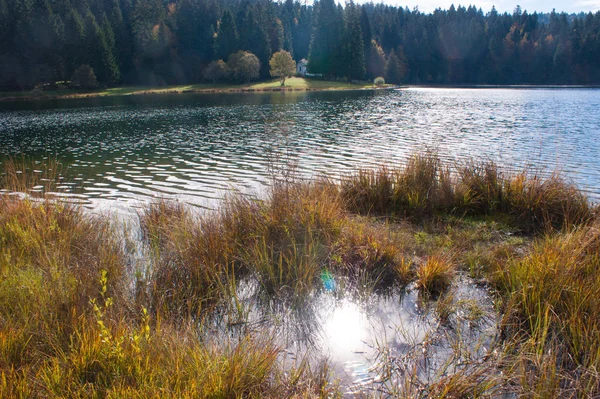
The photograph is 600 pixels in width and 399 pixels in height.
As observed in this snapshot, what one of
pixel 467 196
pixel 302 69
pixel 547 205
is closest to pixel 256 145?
pixel 467 196

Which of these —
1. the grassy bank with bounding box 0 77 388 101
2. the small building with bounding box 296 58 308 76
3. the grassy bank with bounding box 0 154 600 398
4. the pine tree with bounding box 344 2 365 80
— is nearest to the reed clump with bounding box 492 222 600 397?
the grassy bank with bounding box 0 154 600 398

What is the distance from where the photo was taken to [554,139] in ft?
62.5

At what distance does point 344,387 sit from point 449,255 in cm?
262

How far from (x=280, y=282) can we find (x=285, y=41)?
10406 cm

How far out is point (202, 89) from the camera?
246 ft

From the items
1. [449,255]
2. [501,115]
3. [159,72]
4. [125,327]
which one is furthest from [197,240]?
[159,72]

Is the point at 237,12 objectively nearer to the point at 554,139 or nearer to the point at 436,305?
the point at 554,139

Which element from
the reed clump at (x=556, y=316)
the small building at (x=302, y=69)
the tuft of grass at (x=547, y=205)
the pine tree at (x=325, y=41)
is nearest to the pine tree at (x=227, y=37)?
the small building at (x=302, y=69)

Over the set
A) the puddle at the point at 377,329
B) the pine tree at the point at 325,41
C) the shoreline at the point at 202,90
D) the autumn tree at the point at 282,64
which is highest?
the pine tree at the point at 325,41

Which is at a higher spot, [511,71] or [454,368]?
[511,71]

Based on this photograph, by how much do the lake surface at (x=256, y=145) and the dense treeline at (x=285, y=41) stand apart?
1792 inches

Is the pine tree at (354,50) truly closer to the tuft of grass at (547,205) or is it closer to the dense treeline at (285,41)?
the dense treeline at (285,41)

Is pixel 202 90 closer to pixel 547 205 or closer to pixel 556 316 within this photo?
pixel 547 205

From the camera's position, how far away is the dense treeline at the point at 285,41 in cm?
6925
